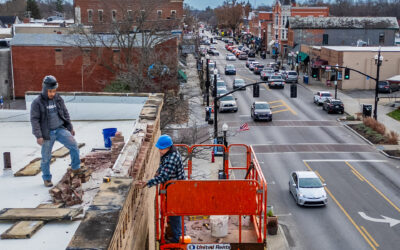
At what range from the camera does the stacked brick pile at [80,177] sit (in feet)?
25.5

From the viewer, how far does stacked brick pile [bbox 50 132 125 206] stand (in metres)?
7.78

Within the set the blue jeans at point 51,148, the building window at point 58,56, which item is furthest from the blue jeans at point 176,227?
the building window at point 58,56

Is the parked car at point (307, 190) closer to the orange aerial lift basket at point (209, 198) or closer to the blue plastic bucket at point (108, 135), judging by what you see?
the blue plastic bucket at point (108, 135)

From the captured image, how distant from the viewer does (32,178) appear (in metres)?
9.26

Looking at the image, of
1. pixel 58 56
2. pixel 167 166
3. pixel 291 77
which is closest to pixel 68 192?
pixel 167 166

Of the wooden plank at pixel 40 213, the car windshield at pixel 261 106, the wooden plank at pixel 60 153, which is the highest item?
the wooden plank at pixel 40 213

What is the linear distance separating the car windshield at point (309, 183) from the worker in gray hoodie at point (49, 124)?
17588mm

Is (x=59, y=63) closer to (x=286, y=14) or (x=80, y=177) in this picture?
(x=80, y=177)

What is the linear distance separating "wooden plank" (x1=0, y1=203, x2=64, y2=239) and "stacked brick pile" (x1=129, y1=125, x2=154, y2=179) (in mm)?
1749

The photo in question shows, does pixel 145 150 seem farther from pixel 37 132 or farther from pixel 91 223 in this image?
pixel 91 223

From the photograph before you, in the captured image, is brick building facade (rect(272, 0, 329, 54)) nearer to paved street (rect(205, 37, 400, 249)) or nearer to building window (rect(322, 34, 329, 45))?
building window (rect(322, 34, 329, 45))

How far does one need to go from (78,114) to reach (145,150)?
252 inches

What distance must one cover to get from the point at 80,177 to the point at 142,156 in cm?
114

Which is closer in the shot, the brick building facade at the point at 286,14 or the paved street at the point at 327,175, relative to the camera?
the paved street at the point at 327,175
